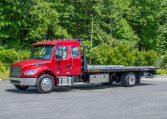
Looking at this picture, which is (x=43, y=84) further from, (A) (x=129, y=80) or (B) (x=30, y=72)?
(A) (x=129, y=80)

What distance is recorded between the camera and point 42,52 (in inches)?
807

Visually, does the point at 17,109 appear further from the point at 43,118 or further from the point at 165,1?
the point at 165,1

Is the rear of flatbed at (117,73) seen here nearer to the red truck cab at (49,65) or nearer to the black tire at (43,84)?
the red truck cab at (49,65)

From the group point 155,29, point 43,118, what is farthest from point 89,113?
point 155,29

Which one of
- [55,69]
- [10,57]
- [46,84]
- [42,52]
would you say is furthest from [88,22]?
[46,84]

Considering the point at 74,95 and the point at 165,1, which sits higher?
the point at 165,1

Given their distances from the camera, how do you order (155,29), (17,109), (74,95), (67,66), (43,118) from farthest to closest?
(155,29)
(67,66)
(74,95)
(17,109)
(43,118)

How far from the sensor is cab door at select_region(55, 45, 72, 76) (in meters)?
20.2

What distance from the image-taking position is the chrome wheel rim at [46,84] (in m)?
19.4

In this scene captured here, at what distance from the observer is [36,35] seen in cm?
4322

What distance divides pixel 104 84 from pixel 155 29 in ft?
110

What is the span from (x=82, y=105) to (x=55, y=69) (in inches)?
200

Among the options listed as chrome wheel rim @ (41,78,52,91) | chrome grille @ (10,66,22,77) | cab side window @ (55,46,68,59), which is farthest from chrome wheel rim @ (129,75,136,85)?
chrome grille @ (10,66,22,77)

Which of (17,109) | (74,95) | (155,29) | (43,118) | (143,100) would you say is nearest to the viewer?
(43,118)
